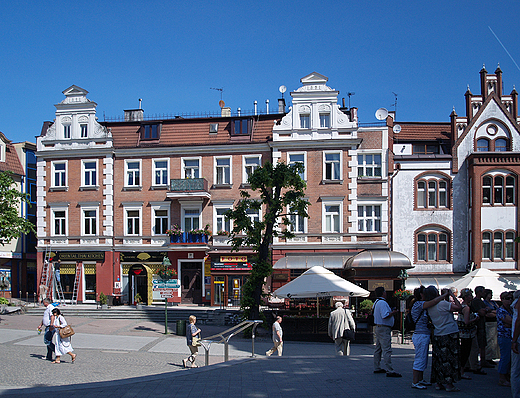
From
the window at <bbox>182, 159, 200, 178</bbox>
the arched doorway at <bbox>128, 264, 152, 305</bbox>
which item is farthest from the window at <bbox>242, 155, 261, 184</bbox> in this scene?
the arched doorway at <bbox>128, 264, 152, 305</bbox>

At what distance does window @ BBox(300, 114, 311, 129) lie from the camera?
108 ft

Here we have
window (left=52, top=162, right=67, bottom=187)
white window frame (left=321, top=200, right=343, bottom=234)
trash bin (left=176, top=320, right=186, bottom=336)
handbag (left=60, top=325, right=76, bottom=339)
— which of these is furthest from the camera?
window (left=52, top=162, right=67, bottom=187)

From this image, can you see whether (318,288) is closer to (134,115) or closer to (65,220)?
(65,220)

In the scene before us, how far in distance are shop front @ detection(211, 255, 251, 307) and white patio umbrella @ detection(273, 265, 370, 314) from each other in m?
12.3

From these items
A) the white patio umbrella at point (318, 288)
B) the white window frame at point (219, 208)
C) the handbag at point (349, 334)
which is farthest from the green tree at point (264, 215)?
the white window frame at point (219, 208)

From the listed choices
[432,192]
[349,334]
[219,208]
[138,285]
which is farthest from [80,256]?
[349,334]

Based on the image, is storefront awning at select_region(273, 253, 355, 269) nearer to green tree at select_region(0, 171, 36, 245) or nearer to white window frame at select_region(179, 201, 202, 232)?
white window frame at select_region(179, 201, 202, 232)

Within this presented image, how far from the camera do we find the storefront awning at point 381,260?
27281mm

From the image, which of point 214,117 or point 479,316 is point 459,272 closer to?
point 214,117

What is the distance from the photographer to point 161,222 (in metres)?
33.8

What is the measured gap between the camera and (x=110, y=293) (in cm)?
3338

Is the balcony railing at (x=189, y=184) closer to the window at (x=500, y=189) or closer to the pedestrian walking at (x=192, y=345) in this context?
the window at (x=500, y=189)

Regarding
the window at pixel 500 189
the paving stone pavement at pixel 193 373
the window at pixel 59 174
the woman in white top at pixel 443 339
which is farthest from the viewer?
the window at pixel 59 174

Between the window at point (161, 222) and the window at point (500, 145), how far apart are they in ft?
70.7
